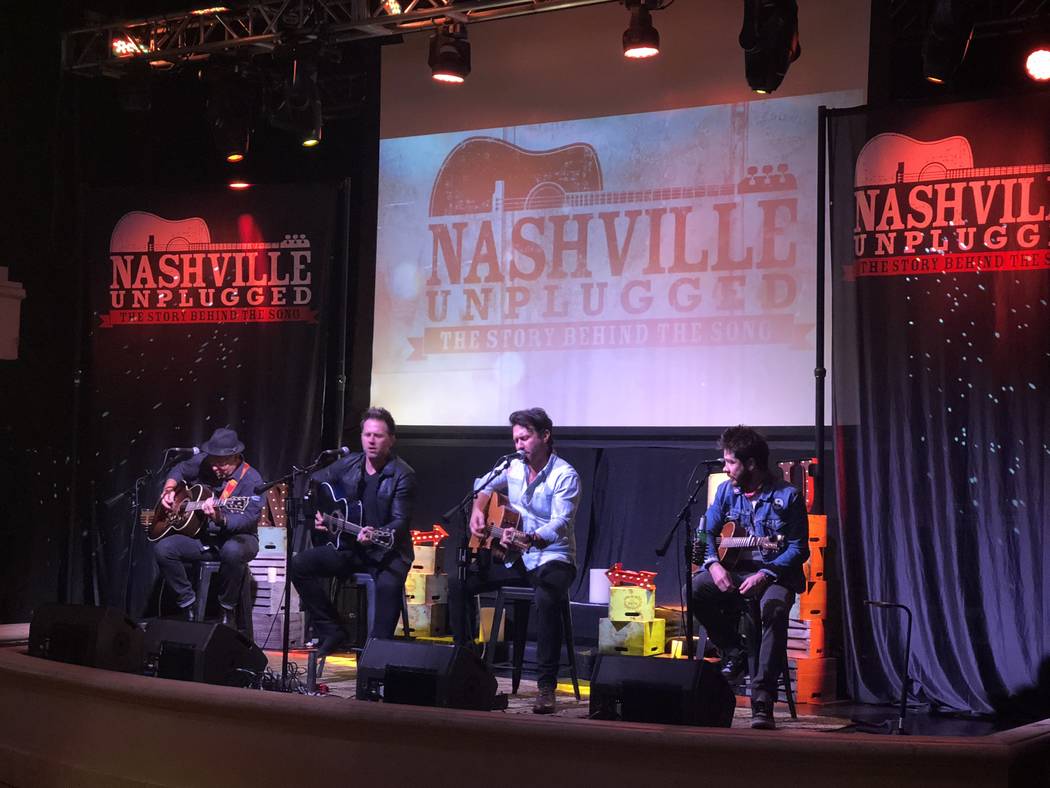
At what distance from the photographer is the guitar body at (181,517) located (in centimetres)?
785

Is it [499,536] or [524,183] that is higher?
[524,183]

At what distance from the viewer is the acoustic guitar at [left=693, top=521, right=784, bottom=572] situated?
19.3 ft

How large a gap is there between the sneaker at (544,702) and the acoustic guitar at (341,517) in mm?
1193

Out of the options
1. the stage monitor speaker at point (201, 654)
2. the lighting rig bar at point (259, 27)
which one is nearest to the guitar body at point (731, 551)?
the stage monitor speaker at point (201, 654)

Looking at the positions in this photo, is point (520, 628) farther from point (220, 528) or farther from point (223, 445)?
point (223, 445)

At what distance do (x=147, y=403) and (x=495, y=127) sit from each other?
10.3ft

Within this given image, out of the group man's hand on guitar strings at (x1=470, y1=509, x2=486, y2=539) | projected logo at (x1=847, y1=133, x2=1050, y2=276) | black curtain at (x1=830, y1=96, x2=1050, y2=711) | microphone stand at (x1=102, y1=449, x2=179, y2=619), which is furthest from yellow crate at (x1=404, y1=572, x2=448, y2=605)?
projected logo at (x1=847, y1=133, x2=1050, y2=276)

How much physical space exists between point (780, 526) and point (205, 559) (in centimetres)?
369

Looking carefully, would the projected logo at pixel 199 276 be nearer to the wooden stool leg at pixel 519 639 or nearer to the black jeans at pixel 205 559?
the black jeans at pixel 205 559

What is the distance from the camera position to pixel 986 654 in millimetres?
6559

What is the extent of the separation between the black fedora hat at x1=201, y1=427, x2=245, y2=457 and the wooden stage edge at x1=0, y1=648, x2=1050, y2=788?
313 centimetres

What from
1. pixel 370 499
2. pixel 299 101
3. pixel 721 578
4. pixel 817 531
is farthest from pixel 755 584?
pixel 299 101

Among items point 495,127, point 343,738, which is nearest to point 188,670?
point 343,738

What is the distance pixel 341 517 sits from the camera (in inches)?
→ 269
